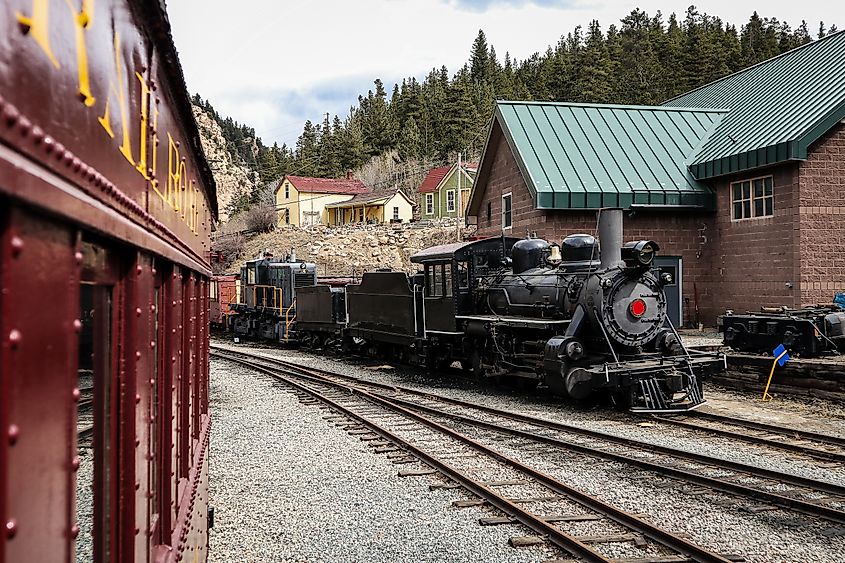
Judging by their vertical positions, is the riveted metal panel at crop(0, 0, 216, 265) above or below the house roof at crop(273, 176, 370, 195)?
below

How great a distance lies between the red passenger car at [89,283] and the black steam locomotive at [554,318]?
1016cm

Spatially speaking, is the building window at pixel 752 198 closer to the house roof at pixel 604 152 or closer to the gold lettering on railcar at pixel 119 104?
the house roof at pixel 604 152

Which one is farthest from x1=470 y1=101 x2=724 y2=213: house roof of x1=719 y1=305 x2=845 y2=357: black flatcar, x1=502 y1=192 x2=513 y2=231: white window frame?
x1=719 y1=305 x2=845 y2=357: black flatcar

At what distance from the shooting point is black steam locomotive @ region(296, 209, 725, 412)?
41.0ft

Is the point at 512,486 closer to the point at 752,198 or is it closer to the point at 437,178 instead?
the point at 752,198

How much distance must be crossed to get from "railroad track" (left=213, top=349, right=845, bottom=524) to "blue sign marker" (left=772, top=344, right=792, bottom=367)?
564 cm

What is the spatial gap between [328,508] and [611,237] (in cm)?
785

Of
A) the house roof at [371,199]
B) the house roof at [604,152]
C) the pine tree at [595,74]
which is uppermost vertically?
the pine tree at [595,74]

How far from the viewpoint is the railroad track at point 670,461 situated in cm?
717

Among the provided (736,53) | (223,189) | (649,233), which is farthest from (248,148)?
(649,233)

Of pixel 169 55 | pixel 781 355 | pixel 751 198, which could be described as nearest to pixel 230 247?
pixel 751 198

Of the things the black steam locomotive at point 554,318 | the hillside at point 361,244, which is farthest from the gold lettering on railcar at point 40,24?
the hillside at point 361,244

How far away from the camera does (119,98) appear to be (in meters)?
1.85

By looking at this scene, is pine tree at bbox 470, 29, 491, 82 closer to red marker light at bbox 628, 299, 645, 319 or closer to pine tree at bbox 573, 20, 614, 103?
pine tree at bbox 573, 20, 614, 103
